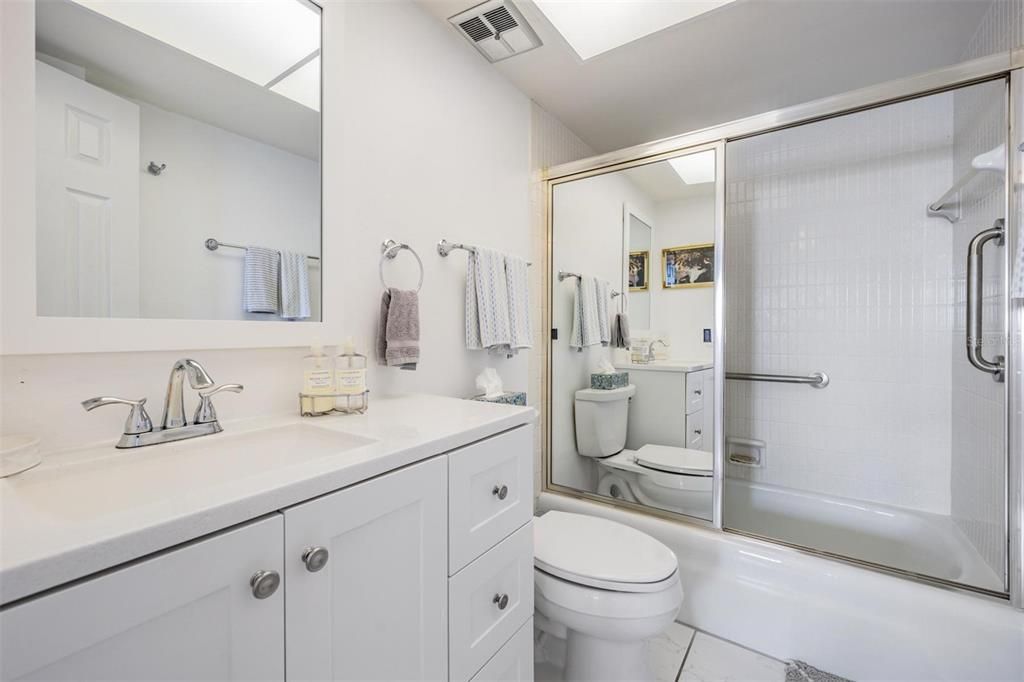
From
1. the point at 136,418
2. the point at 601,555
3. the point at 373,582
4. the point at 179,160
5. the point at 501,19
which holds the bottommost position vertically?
the point at 601,555

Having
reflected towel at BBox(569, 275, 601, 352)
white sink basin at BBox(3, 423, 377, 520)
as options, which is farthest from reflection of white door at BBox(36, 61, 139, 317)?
reflected towel at BBox(569, 275, 601, 352)

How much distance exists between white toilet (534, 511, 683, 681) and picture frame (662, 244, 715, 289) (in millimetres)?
999

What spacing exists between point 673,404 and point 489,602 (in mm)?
1249

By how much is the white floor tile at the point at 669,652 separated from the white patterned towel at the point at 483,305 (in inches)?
47.7

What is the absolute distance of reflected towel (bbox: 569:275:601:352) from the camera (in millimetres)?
2064

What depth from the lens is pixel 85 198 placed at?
792mm

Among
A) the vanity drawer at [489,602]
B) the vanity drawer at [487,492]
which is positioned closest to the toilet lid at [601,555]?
the vanity drawer at [489,602]

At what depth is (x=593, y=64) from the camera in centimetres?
183

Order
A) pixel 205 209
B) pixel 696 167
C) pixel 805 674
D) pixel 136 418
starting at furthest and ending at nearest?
pixel 696 167 → pixel 805 674 → pixel 205 209 → pixel 136 418

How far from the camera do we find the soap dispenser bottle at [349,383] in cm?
110

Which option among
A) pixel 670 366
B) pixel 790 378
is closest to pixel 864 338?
pixel 790 378

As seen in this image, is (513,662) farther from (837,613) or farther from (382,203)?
(382,203)

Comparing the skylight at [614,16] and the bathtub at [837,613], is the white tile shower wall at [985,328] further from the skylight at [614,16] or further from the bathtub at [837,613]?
the skylight at [614,16]

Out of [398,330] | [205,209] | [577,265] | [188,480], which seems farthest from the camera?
[577,265]
